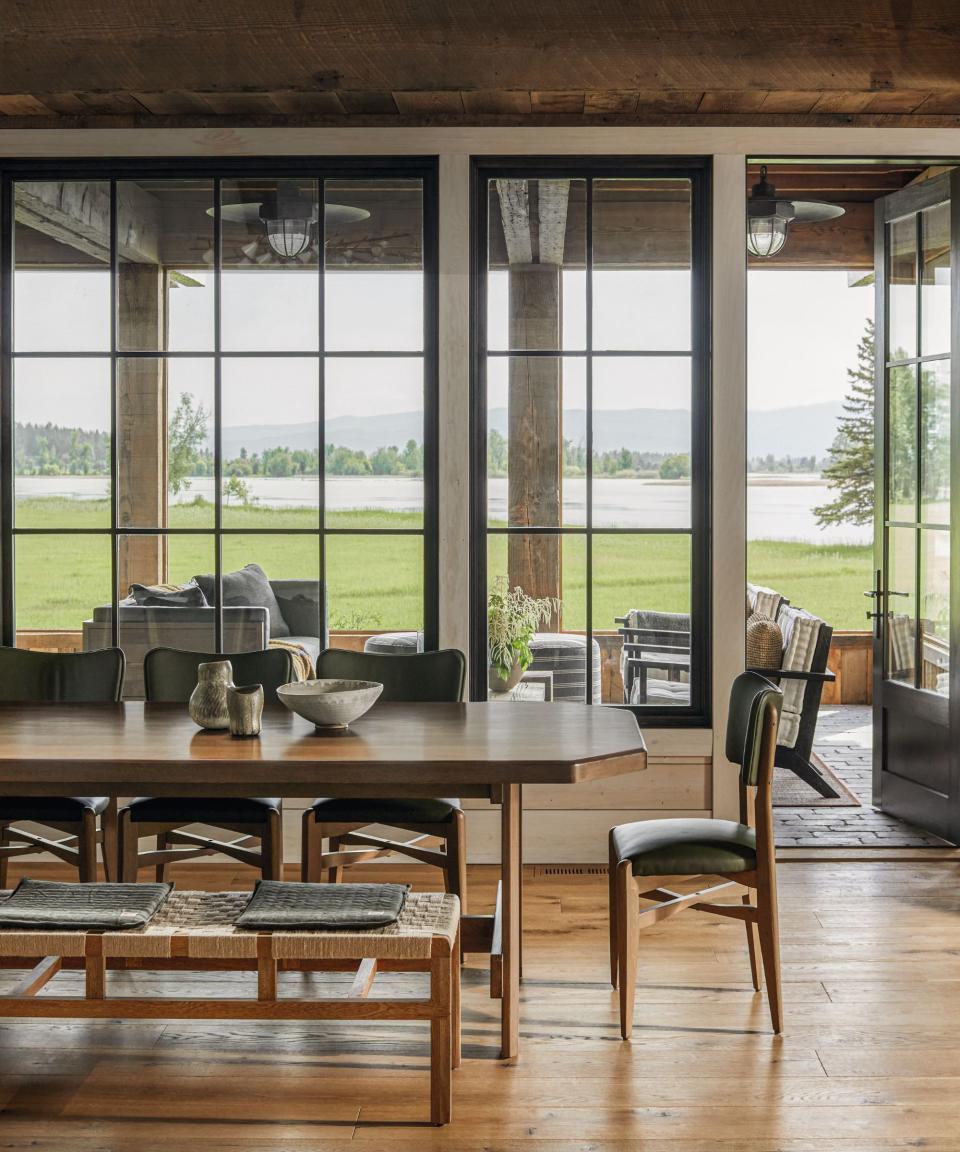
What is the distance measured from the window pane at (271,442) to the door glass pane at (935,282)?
259 centimetres

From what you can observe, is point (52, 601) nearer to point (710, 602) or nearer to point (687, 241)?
point (710, 602)

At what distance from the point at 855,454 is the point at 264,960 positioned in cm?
913

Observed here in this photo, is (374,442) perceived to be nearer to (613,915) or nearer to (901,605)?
(613,915)

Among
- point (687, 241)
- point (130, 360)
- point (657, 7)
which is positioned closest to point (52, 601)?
point (130, 360)

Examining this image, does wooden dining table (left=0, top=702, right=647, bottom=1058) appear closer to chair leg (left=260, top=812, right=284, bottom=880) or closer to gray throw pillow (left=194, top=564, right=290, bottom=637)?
chair leg (left=260, top=812, right=284, bottom=880)

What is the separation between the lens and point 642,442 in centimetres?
449

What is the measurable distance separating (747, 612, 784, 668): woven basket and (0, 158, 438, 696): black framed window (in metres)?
2.10

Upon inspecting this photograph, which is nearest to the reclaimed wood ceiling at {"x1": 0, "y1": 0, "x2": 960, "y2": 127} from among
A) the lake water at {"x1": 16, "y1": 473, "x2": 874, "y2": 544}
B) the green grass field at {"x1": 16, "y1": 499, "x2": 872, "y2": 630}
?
the lake water at {"x1": 16, "y1": 473, "x2": 874, "y2": 544}

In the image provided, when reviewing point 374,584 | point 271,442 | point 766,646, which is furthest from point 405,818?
A: point 766,646

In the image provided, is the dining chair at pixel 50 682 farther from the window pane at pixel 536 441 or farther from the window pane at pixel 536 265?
the window pane at pixel 536 265

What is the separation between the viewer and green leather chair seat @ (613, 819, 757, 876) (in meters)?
2.95

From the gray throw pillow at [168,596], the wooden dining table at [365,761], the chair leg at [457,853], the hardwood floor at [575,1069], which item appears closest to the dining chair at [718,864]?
the hardwood floor at [575,1069]

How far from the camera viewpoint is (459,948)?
286 cm

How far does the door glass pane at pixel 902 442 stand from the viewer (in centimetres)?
491
